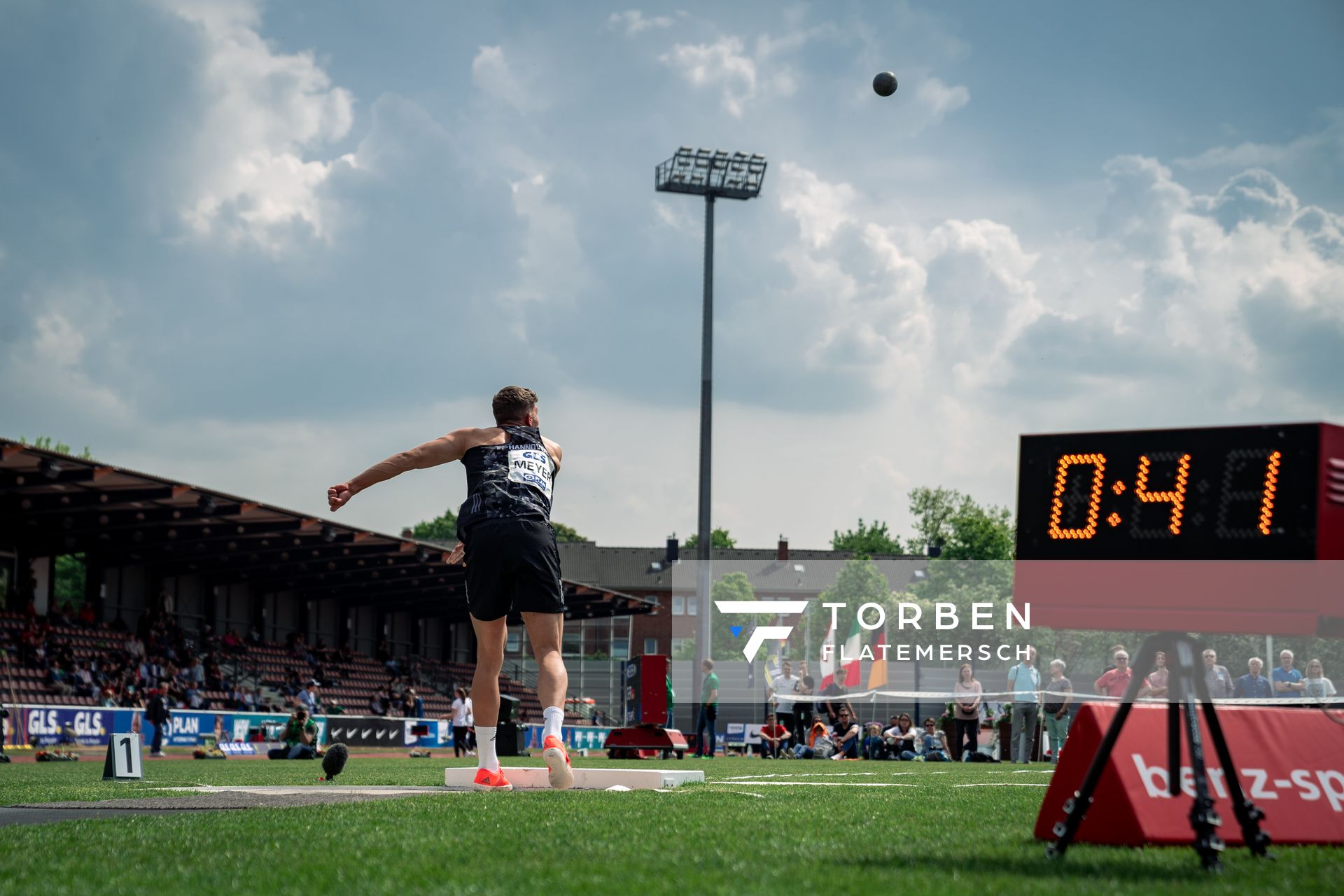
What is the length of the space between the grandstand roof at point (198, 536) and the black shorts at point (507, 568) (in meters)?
18.5

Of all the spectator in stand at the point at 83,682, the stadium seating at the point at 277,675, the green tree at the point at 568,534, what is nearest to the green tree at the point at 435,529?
the green tree at the point at 568,534

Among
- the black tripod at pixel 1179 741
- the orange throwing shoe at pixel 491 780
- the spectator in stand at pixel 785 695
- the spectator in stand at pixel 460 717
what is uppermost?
the black tripod at pixel 1179 741

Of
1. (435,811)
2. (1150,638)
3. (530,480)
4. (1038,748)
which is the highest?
(530,480)

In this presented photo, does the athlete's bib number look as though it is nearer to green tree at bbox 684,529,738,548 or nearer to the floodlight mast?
the floodlight mast

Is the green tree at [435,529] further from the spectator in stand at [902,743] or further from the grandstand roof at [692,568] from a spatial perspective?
the spectator in stand at [902,743]

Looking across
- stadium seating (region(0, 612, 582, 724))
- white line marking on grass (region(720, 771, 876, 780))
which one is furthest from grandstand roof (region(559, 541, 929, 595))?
white line marking on grass (region(720, 771, 876, 780))

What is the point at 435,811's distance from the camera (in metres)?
5.38

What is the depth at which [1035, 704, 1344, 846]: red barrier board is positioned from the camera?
14.2 feet

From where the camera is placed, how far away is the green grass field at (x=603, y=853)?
336cm

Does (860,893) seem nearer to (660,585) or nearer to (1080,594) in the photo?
(1080,594)

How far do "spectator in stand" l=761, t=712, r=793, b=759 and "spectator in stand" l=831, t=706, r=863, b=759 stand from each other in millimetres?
1130

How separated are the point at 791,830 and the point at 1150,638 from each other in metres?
1.46

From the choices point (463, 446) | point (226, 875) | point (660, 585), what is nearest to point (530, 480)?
point (463, 446)

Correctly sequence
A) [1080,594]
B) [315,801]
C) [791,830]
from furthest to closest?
[315,801] < [791,830] < [1080,594]
